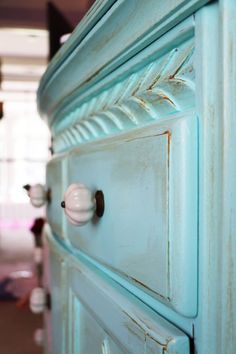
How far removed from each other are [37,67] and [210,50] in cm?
440

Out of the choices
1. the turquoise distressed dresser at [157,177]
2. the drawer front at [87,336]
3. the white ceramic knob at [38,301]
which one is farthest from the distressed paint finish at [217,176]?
the white ceramic knob at [38,301]

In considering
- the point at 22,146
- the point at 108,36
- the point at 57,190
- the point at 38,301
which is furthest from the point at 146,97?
the point at 22,146

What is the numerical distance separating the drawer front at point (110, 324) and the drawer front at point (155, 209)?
22mm

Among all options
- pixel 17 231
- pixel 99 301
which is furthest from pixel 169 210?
pixel 17 231

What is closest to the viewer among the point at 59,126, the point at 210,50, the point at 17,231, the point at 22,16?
the point at 210,50

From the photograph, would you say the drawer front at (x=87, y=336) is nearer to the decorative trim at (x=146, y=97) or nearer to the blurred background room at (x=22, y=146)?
the decorative trim at (x=146, y=97)

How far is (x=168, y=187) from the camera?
0.85ft

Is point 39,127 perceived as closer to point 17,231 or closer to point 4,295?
point 17,231

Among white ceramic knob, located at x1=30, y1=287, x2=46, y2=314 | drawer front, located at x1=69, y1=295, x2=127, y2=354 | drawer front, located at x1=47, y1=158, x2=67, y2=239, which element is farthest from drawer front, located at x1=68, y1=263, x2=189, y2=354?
white ceramic knob, located at x1=30, y1=287, x2=46, y2=314

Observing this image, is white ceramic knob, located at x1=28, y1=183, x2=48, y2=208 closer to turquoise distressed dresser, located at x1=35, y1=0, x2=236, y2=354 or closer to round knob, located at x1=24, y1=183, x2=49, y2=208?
round knob, located at x1=24, y1=183, x2=49, y2=208

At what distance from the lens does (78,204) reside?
37 centimetres

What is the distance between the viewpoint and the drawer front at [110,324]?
0.27 meters

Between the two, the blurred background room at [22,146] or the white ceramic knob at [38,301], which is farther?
the blurred background room at [22,146]

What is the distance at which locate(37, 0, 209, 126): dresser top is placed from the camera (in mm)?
265
